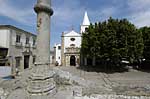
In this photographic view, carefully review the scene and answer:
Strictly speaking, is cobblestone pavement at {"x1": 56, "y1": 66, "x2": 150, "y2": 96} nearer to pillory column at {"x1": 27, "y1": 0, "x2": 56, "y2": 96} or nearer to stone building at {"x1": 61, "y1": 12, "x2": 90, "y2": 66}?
pillory column at {"x1": 27, "y1": 0, "x2": 56, "y2": 96}

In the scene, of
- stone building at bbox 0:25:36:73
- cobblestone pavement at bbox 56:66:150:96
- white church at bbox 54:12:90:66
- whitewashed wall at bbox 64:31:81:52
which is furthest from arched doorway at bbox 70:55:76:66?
cobblestone pavement at bbox 56:66:150:96

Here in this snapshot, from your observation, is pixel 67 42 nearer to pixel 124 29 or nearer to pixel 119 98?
pixel 124 29

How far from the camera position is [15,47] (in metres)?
25.4

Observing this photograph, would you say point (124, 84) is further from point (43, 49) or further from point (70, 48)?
point (70, 48)

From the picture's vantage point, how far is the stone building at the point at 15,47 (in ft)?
75.9

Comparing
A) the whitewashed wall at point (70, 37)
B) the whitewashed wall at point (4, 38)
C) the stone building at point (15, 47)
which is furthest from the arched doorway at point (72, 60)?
the whitewashed wall at point (4, 38)

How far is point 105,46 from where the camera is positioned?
24.2m

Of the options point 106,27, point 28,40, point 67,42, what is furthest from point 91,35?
point 67,42

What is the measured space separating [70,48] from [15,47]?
604 inches

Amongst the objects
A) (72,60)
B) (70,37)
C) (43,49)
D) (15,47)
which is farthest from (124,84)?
(70,37)

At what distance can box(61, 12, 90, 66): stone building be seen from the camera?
3812cm

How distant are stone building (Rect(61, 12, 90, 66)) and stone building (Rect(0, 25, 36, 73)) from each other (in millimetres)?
9322

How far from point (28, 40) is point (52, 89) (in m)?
24.3

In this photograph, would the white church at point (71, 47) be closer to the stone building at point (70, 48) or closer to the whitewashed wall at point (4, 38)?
the stone building at point (70, 48)
